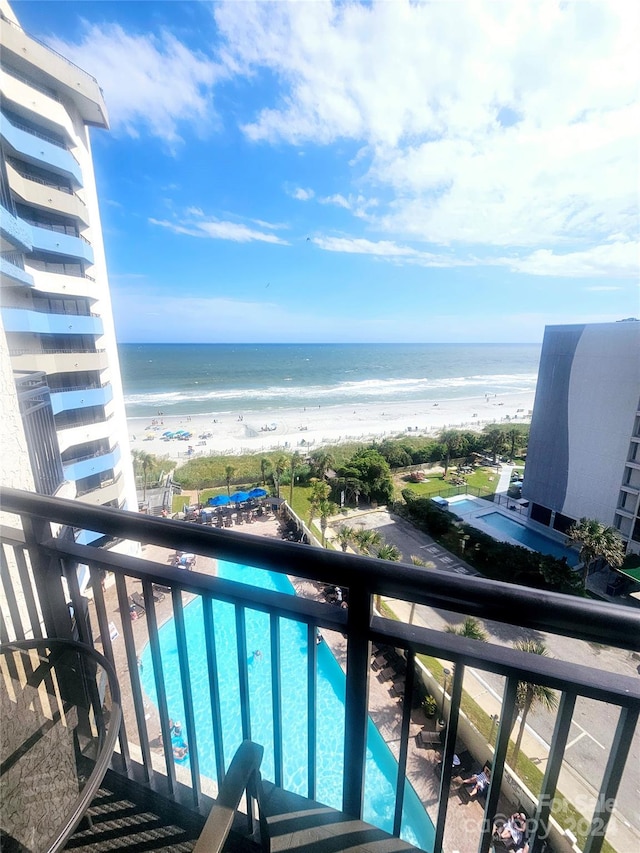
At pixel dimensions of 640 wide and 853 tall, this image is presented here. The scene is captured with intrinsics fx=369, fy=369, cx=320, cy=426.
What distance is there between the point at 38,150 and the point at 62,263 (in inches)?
98.8

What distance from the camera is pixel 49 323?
30.2 ft

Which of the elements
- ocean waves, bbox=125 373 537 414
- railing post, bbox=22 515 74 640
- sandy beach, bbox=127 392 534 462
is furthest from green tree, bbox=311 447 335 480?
ocean waves, bbox=125 373 537 414

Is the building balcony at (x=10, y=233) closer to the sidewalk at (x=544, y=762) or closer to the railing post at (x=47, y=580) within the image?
the railing post at (x=47, y=580)

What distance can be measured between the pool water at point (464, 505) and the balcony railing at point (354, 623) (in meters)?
14.7

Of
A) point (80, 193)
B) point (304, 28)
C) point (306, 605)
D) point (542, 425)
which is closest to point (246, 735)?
point (306, 605)

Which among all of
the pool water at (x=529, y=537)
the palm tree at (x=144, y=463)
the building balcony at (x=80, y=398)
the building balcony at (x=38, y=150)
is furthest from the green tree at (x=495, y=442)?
the building balcony at (x=38, y=150)

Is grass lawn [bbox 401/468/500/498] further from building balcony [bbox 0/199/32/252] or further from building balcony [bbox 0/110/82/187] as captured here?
building balcony [bbox 0/110/82/187]

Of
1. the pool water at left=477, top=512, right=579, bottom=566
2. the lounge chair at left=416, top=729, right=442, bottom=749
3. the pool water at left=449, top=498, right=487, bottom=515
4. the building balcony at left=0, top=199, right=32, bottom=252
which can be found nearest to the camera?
the building balcony at left=0, top=199, right=32, bottom=252

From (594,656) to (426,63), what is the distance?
10.1 metres

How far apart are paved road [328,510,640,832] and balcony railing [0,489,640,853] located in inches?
19.5

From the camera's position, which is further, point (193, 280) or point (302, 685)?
point (193, 280)

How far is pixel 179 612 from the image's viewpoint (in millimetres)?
1069

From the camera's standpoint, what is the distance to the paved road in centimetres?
408

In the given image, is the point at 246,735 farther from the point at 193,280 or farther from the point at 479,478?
the point at 193,280
